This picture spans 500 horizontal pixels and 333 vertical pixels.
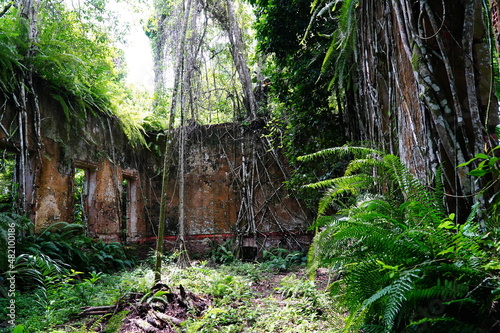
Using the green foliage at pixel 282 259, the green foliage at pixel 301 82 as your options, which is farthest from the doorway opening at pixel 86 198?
the green foliage at pixel 301 82

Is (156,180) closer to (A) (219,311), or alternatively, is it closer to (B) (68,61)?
(B) (68,61)

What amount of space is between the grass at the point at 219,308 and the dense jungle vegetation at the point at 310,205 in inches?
0.6

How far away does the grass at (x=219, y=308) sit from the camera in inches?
88.4

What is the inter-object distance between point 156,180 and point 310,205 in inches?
152

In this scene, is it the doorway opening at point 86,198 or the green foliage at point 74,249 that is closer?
the green foliage at point 74,249

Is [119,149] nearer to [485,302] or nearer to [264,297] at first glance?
[264,297]

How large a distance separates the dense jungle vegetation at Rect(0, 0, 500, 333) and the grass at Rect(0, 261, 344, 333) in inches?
0.6

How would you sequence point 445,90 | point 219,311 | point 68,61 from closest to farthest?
point 445,90 < point 219,311 < point 68,61

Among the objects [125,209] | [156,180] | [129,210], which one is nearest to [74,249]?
[129,210]

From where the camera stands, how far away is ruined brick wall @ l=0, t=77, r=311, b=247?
17.1 feet

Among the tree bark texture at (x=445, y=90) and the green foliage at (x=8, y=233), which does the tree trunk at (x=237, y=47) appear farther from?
the tree bark texture at (x=445, y=90)

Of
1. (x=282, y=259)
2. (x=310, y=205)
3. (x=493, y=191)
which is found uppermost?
(x=493, y=191)

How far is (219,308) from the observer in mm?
2652

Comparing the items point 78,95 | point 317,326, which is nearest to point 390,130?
point 317,326
